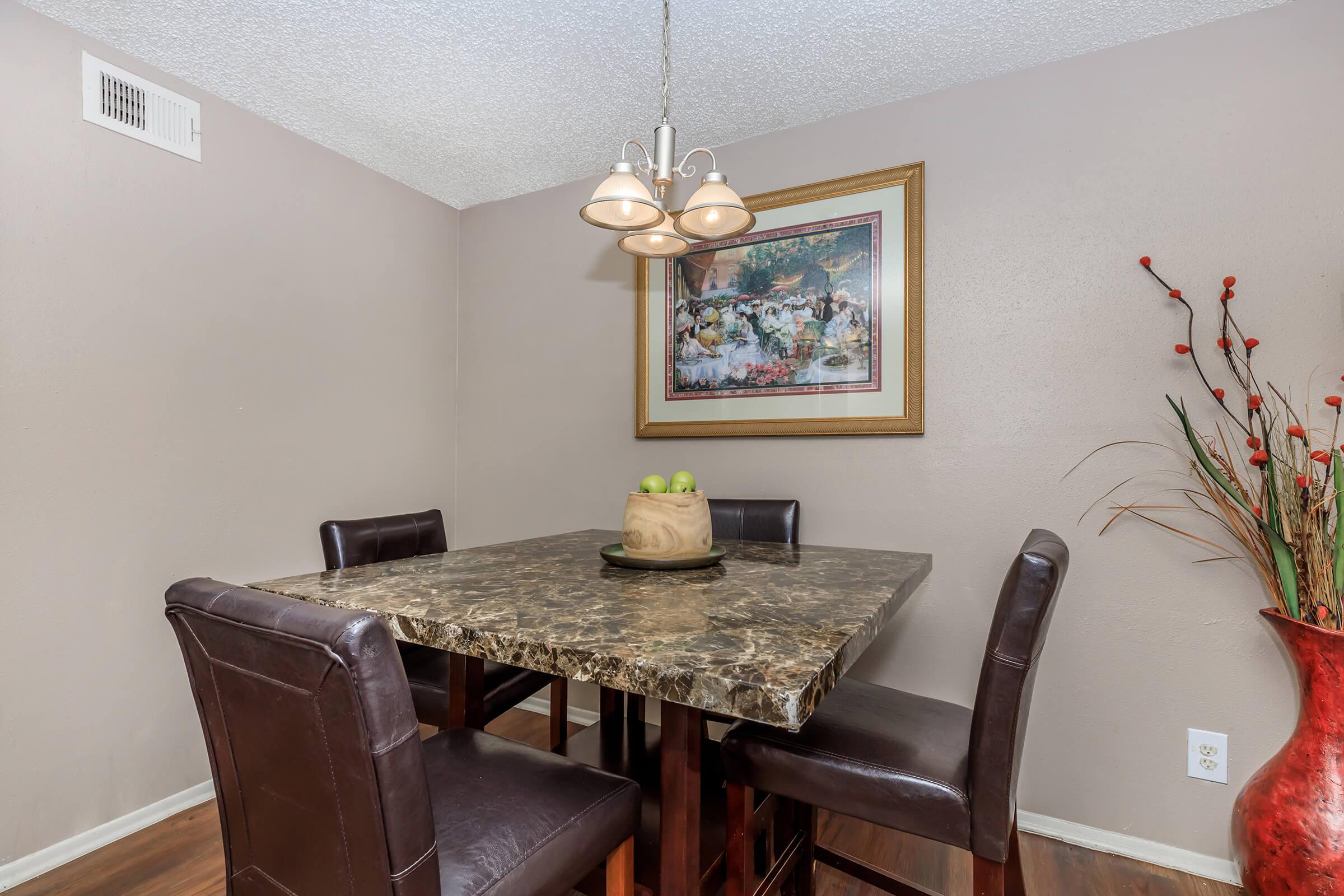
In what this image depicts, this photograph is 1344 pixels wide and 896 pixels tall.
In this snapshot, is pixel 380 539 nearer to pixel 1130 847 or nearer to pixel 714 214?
pixel 714 214

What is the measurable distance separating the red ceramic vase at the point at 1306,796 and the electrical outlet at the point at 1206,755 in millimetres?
203

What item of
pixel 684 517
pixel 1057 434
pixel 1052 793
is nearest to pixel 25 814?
pixel 684 517

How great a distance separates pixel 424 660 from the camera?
1874 mm

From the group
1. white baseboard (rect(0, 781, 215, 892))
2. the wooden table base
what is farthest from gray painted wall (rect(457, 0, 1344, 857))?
white baseboard (rect(0, 781, 215, 892))

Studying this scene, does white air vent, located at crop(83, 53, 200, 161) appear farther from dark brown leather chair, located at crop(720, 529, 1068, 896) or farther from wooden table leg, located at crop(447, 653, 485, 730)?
dark brown leather chair, located at crop(720, 529, 1068, 896)

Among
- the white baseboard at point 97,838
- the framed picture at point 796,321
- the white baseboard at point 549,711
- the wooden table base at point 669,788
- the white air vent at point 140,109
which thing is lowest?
the white baseboard at point 549,711

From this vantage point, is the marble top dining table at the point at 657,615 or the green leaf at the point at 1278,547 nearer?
the marble top dining table at the point at 657,615

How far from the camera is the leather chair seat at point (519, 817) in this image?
853 millimetres

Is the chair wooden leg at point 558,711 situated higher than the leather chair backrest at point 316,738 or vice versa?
the leather chair backrest at point 316,738

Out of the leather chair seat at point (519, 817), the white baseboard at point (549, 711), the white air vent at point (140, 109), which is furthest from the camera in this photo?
the white baseboard at point (549, 711)

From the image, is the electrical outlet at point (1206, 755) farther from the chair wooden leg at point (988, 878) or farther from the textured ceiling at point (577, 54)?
the textured ceiling at point (577, 54)

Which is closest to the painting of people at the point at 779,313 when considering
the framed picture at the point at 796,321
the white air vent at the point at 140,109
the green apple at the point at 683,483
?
the framed picture at the point at 796,321

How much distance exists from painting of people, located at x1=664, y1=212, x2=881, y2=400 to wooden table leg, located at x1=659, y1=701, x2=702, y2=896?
157 centimetres

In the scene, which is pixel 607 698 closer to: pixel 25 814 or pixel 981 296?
pixel 25 814
